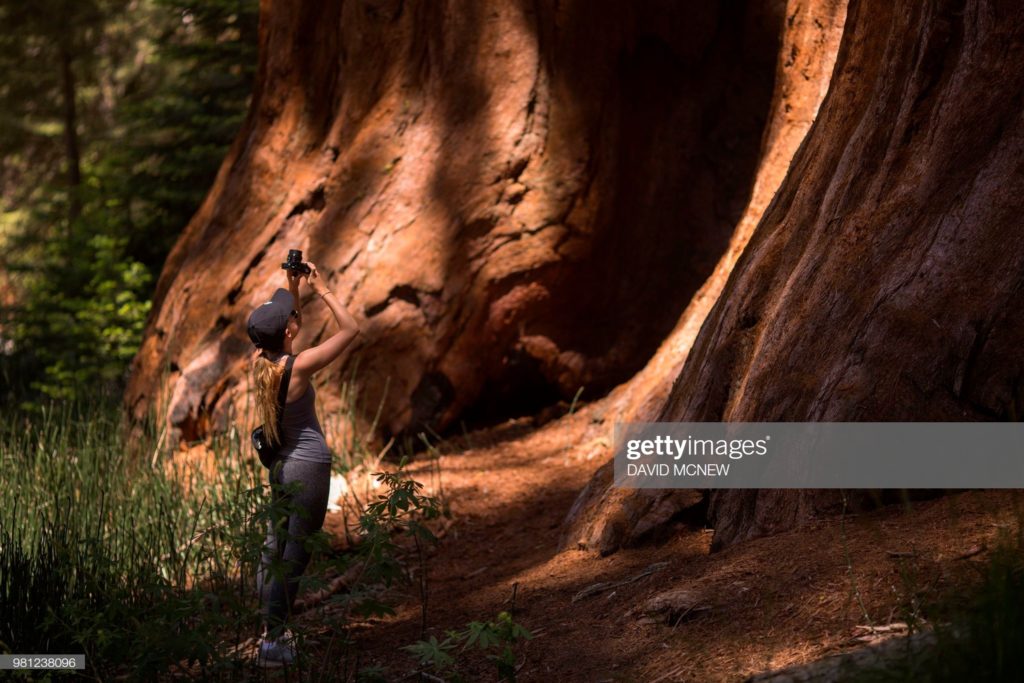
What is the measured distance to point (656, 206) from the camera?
27.9 ft

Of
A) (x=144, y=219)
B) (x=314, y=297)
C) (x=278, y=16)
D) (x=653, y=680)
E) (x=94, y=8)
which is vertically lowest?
(x=653, y=680)

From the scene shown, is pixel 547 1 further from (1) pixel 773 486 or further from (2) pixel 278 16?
(1) pixel 773 486

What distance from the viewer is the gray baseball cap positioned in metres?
4.73

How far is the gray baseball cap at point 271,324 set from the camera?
15.5ft

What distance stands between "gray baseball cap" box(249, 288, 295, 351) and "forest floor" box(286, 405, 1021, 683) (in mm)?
1435

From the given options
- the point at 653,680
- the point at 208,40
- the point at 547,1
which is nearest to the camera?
the point at 653,680

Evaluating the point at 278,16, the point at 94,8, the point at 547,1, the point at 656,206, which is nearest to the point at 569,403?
the point at 656,206

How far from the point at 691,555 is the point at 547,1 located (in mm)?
4919

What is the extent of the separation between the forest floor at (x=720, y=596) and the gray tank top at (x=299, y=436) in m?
0.91

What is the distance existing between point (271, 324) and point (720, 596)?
2235 mm

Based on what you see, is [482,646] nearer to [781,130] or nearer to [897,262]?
[897,262]

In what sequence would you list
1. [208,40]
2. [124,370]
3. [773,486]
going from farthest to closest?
1. [208,40]
2. [124,370]
3. [773,486]

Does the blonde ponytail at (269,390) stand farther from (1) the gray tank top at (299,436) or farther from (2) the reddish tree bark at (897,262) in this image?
(2) the reddish tree bark at (897,262)

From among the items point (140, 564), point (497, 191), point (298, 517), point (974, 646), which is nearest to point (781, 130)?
point (497, 191)
